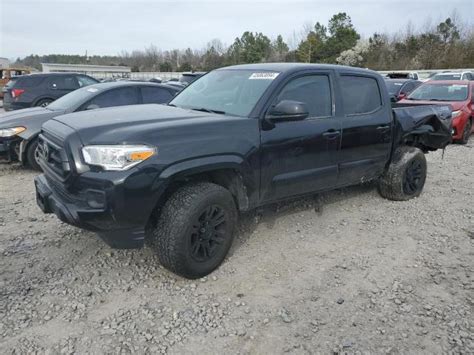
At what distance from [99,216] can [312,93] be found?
8.37ft

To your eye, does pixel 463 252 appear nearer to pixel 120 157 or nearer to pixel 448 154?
pixel 120 157

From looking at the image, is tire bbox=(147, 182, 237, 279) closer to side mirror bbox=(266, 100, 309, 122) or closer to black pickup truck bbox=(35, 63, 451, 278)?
black pickup truck bbox=(35, 63, 451, 278)

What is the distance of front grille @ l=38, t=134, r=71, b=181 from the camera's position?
10.3ft

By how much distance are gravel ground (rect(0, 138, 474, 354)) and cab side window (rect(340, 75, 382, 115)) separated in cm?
133

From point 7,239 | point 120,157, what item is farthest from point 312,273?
point 7,239

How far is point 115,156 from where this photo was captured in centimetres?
302

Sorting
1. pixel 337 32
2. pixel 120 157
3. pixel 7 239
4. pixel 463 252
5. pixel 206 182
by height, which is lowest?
pixel 463 252

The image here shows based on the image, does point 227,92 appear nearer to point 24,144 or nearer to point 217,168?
point 217,168

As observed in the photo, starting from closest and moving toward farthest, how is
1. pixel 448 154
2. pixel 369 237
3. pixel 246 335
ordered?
pixel 246 335
pixel 369 237
pixel 448 154

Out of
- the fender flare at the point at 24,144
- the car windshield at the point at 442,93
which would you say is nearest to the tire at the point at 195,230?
the fender flare at the point at 24,144

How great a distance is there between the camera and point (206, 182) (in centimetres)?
355

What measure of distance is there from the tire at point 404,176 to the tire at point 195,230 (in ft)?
9.12

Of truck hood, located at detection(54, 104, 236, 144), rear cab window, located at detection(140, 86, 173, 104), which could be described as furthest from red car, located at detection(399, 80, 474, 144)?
truck hood, located at detection(54, 104, 236, 144)

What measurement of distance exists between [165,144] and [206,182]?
57cm
